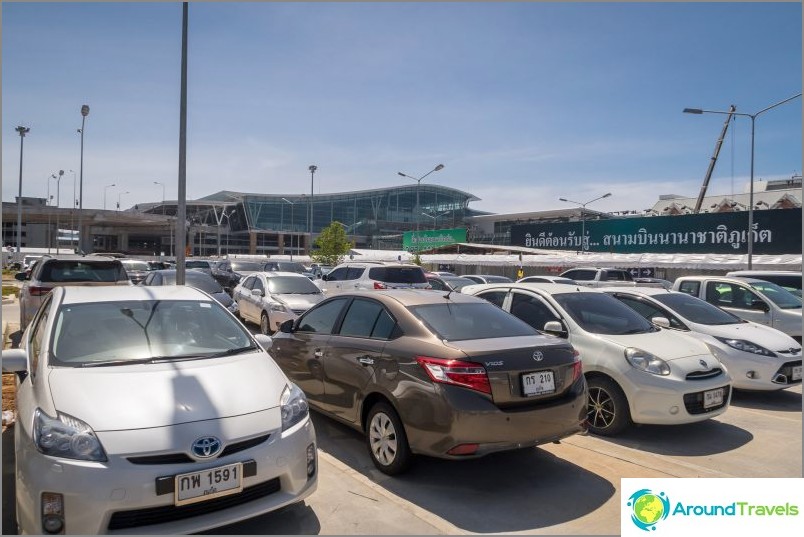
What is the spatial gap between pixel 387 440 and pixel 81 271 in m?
8.79

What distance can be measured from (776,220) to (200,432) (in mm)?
42215

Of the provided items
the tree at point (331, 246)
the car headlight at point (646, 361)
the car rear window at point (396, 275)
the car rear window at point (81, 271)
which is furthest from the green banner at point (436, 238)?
the car headlight at point (646, 361)

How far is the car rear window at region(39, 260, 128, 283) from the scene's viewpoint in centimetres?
1080

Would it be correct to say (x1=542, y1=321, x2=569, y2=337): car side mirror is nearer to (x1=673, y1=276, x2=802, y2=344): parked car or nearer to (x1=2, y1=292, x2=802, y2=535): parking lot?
(x1=2, y1=292, x2=802, y2=535): parking lot

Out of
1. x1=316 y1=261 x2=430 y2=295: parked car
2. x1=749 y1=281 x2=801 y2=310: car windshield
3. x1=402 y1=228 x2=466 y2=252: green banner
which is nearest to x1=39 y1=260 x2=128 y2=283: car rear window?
x1=316 y1=261 x2=430 y2=295: parked car

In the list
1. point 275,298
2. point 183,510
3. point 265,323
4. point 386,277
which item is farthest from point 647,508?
point 386,277

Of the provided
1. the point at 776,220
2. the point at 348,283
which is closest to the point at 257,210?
the point at 776,220

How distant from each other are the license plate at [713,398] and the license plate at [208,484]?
5.04 metres

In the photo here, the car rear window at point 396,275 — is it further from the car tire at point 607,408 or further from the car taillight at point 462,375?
the car taillight at point 462,375

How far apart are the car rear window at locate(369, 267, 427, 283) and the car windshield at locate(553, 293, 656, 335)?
843 centimetres

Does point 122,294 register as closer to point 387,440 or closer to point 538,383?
point 387,440

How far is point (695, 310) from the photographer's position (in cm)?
886

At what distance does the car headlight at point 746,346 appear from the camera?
777cm

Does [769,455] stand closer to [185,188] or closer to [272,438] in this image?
[272,438]
